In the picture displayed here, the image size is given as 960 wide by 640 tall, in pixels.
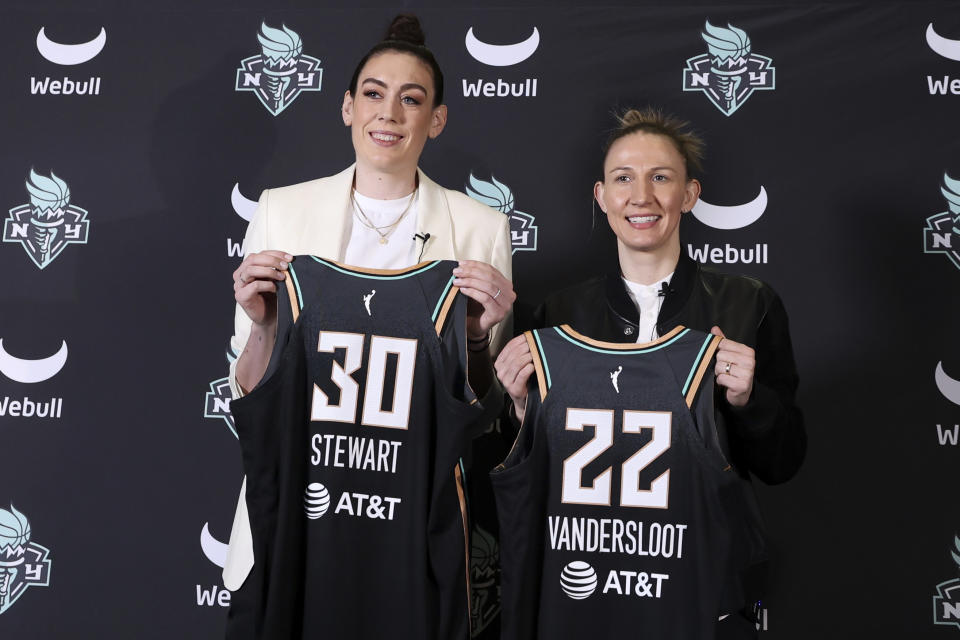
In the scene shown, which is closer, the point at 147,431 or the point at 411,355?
the point at 411,355

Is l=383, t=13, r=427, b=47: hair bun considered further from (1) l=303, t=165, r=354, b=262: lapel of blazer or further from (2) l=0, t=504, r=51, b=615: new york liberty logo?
(2) l=0, t=504, r=51, b=615: new york liberty logo

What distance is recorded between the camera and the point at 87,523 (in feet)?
10.3

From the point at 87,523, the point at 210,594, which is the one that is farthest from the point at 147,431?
the point at 210,594

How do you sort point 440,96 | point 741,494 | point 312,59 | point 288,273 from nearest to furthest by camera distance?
point 741,494, point 288,273, point 440,96, point 312,59

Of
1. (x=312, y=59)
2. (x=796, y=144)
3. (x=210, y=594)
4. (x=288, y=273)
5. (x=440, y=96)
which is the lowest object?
(x=210, y=594)

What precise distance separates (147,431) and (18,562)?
2.05ft

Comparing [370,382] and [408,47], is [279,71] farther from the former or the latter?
[370,382]

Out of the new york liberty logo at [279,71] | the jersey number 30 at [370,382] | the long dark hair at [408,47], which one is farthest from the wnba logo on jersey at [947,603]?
the new york liberty logo at [279,71]

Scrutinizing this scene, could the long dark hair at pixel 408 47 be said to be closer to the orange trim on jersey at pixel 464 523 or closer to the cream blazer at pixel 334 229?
the cream blazer at pixel 334 229

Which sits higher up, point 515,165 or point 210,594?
point 515,165

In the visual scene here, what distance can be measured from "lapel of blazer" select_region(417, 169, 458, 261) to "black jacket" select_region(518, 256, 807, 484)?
34 centimetres

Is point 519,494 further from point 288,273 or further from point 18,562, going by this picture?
point 18,562

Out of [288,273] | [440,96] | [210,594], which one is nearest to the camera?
[288,273]

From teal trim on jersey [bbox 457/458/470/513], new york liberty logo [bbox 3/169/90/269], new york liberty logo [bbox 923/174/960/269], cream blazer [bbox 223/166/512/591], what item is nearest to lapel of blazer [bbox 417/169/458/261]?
cream blazer [bbox 223/166/512/591]
